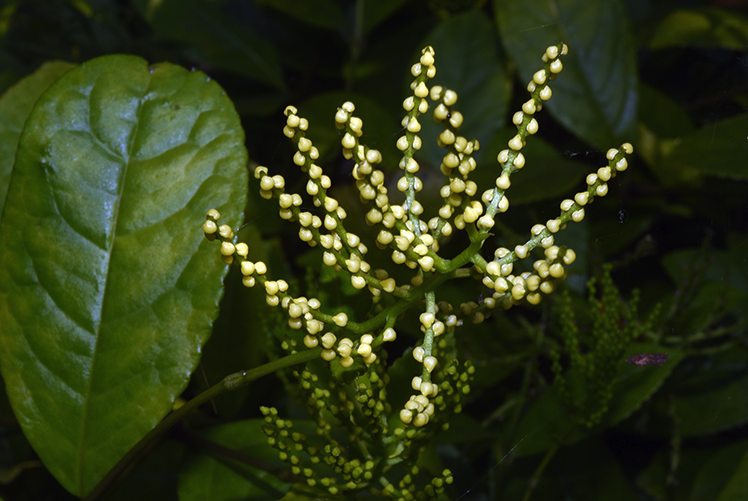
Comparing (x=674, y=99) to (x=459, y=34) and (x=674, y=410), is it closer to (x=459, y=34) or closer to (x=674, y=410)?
(x=459, y=34)

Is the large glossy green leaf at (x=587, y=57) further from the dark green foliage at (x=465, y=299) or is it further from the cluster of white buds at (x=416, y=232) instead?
Result: the cluster of white buds at (x=416, y=232)

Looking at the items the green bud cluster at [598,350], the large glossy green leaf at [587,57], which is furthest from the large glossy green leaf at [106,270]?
the large glossy green leaf at [587,57]

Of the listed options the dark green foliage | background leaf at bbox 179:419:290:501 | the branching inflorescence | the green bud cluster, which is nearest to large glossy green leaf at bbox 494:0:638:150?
the dark green foliage

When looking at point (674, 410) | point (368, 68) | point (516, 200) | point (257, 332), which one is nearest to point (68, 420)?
point (257, 332)

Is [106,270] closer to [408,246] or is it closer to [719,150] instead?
[408,246]

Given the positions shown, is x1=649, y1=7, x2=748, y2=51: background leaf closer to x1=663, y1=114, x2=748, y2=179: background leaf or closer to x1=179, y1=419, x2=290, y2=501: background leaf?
x1=663, y1=114, x2=748, y2=179: background leaf
